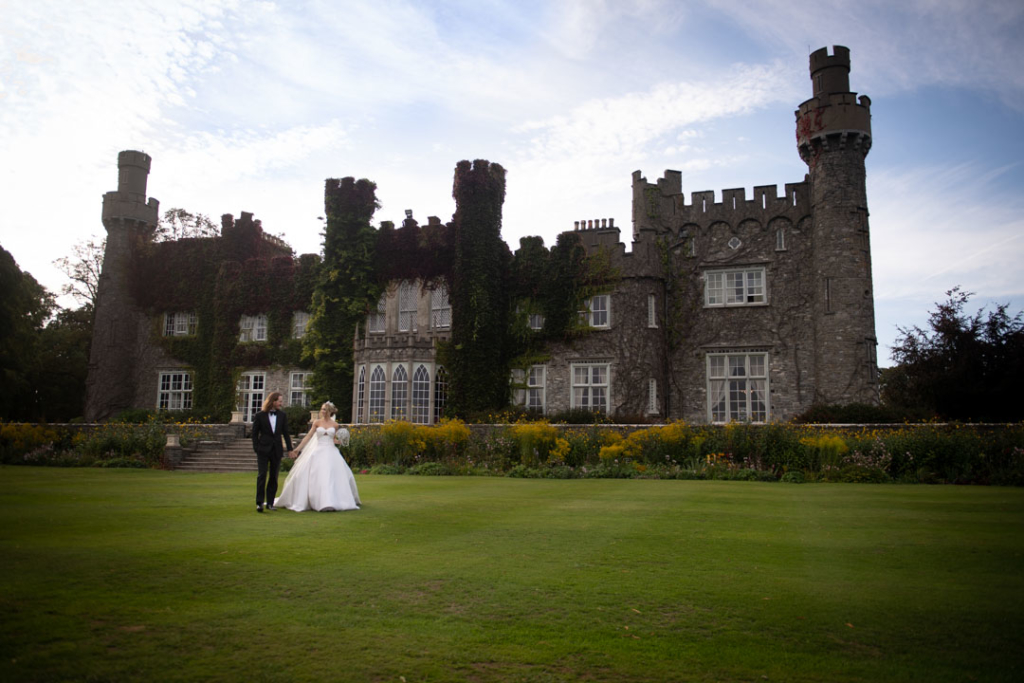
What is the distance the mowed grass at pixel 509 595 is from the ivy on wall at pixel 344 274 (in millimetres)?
23246

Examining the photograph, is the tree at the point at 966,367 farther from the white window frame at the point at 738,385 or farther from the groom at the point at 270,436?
the groom at the point at 270,436

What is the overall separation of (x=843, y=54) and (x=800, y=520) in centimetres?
2457

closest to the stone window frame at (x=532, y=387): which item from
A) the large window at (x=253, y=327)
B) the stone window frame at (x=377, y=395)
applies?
the stone window frame at (x=377, y=395)

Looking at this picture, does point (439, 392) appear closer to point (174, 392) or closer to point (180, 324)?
point (174, 392)

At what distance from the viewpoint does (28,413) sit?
42.3 m

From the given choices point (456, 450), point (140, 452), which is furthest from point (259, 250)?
point (456, 450)

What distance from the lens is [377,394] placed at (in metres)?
30.8

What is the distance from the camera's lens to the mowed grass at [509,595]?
175 inches

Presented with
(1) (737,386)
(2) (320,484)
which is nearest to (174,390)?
(1) (737,386)

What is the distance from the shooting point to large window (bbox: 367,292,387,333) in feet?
111

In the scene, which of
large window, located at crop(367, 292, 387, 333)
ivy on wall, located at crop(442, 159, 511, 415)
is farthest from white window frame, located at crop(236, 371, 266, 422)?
ivy on wall, located at crop(442, 159, 511, 415)

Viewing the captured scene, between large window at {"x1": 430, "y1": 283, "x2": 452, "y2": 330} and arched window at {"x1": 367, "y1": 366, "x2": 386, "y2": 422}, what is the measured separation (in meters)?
3.52

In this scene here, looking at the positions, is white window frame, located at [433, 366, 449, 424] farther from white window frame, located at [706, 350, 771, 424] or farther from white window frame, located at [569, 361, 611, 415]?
white window frame, located at [706, 350, 771, 424]

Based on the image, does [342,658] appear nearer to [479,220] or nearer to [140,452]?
[140,452]
